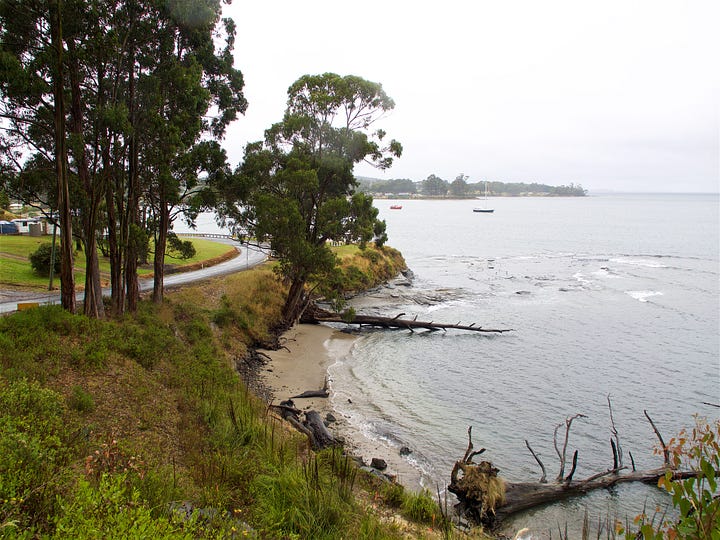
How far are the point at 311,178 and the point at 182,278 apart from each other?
15.2m

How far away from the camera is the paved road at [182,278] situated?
2298cm

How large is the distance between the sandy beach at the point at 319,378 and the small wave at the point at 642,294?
2972 centimetres

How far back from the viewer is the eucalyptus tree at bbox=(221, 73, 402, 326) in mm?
25609

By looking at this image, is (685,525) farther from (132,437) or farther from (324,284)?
(324,284)

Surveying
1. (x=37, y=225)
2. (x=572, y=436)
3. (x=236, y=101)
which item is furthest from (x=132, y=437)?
(x=37, y=225)

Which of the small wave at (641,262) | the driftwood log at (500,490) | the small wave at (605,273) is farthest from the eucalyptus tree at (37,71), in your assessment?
the small wave at (641,262)

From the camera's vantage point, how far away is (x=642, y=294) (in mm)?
46312

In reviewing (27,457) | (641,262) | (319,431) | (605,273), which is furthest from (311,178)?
(641,262)

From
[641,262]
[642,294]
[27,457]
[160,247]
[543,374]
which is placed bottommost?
[543,374]

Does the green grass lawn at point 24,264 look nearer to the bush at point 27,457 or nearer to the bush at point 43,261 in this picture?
the bush at point 43,261

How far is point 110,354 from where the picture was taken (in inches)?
581

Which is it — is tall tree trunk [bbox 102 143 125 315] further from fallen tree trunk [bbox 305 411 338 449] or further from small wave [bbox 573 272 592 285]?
small wave [bbox 573 272 592 285]

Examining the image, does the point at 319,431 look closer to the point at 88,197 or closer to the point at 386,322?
the point at 88,197

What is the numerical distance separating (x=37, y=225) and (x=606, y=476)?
152 feet
